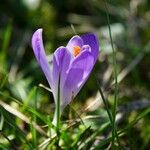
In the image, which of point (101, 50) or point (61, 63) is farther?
point (101, 50)

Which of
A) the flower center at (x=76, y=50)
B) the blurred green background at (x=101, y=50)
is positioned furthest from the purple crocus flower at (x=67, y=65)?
the blurred green background at (x=101, y=50)

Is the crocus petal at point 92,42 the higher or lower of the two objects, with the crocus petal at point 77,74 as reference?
higher

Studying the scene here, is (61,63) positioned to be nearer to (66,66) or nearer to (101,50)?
(66,66)

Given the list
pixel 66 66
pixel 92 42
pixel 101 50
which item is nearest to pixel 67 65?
pixel 66 66

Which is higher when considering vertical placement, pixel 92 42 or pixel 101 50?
pixel 92 42

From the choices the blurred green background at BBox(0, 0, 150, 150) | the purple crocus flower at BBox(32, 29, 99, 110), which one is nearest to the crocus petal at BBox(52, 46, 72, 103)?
the purple crocus flower at BBox(32, 29, 99, 110)

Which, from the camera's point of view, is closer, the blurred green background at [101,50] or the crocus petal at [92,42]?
the crocus petal at [92,42]

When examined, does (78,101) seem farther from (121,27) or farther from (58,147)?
(121,27)

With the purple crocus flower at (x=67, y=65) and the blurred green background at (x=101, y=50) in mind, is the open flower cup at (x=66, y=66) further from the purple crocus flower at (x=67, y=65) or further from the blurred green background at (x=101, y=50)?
the blurred green background at (x=101, y=50)
